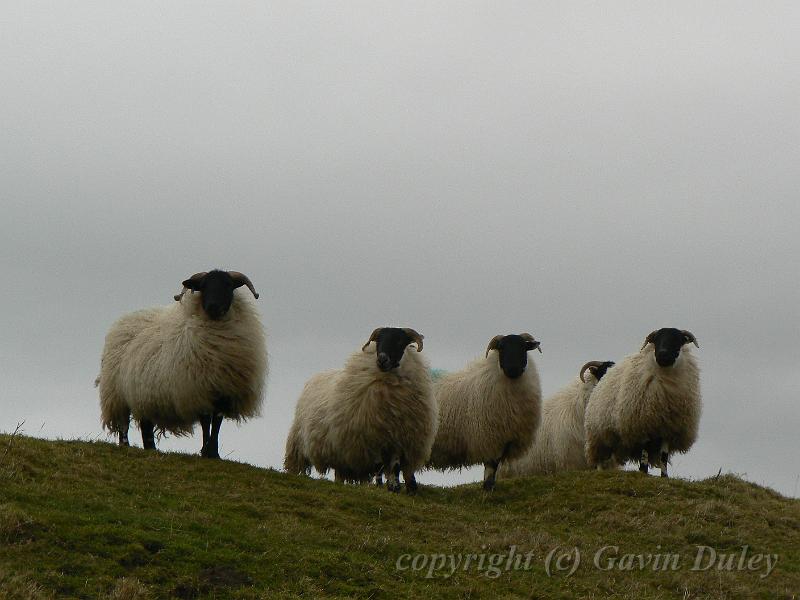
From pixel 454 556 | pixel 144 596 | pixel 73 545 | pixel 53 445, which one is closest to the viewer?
pixel 144 596

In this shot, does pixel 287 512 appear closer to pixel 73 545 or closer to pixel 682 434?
pixel 73 545

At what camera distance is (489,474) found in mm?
19734

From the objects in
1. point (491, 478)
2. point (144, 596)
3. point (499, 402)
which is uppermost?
point (499, 402)

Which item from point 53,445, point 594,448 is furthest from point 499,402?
point 53,445

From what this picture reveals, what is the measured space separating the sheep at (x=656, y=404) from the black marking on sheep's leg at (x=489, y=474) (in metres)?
2.82

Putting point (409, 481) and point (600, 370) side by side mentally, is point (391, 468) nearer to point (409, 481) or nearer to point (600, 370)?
point (409, 481)

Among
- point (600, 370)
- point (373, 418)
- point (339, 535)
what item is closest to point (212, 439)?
point (373, 418)

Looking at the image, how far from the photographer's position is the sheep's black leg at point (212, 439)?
16.8m

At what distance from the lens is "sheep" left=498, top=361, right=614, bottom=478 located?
23.4 meters

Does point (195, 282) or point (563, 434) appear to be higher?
point (195, 282)

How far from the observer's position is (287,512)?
14148mm

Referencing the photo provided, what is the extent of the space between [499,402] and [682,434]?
384 centimetres

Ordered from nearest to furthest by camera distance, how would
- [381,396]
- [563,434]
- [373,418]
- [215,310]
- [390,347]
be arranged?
1. [215,310]
2. [373,418]
3. [381,396]
4. [390,347]
5. [563,434]

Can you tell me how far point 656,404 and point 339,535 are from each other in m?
9.13
